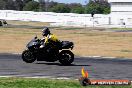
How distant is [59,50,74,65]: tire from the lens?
2139 cm

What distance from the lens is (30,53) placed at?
21.6m

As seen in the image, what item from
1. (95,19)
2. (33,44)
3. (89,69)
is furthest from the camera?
(95,19)

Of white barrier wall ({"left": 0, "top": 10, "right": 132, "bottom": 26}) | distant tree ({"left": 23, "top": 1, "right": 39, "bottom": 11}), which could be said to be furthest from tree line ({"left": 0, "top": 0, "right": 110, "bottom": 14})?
white barrier wall ({"left": 0, "top": 10, "right": 132, "bottom": 26})

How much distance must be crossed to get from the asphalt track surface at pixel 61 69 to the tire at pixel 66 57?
231 mm

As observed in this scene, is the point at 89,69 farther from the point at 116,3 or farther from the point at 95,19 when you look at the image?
the point at 116,3

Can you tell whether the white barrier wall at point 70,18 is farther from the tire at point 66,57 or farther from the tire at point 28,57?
the tire at point 66,57

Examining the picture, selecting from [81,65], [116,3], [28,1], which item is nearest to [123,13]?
[116,3]

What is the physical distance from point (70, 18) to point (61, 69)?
76984 millimetres

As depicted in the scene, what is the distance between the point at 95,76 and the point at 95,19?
76514 mm

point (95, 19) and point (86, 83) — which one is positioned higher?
point (86, 83)

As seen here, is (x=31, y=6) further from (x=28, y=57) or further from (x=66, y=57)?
(x=66, y=57)

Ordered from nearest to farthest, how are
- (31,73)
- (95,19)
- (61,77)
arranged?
(61,77) → (31,73) → (95,19)

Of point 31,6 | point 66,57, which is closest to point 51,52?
point 66,57

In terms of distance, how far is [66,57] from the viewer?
21.5 meters
